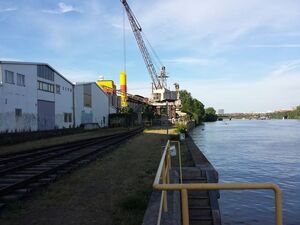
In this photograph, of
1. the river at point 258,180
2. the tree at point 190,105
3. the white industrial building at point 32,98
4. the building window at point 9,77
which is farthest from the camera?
the tree at point 190,105

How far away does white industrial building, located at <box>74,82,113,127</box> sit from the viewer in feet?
207

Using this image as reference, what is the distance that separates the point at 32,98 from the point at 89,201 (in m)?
36.7

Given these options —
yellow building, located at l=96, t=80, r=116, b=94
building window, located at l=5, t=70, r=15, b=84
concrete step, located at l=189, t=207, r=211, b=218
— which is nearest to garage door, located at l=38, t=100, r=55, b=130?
building window, located at l=5, t=70, r=15, b=84

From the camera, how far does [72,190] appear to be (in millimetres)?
11539

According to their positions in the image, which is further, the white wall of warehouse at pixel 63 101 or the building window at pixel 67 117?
the building window at pixel 67 117

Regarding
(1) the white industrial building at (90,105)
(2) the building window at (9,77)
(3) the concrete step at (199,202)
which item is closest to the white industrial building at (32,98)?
(2) the building window at (9,77)

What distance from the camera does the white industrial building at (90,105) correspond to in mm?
63144

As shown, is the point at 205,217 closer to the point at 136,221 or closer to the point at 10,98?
the point at 136,221

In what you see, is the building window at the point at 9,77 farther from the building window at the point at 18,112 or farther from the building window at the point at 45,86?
the building window at the point at 45,86

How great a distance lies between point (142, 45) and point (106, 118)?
1213 inches

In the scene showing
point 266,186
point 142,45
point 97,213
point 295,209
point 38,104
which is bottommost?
point 295,209

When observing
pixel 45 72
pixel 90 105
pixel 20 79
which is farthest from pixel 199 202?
pixel 90 105

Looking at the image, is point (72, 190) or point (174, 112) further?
point (174, 112)

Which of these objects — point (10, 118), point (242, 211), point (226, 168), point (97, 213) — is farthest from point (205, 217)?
point (10, 118)
